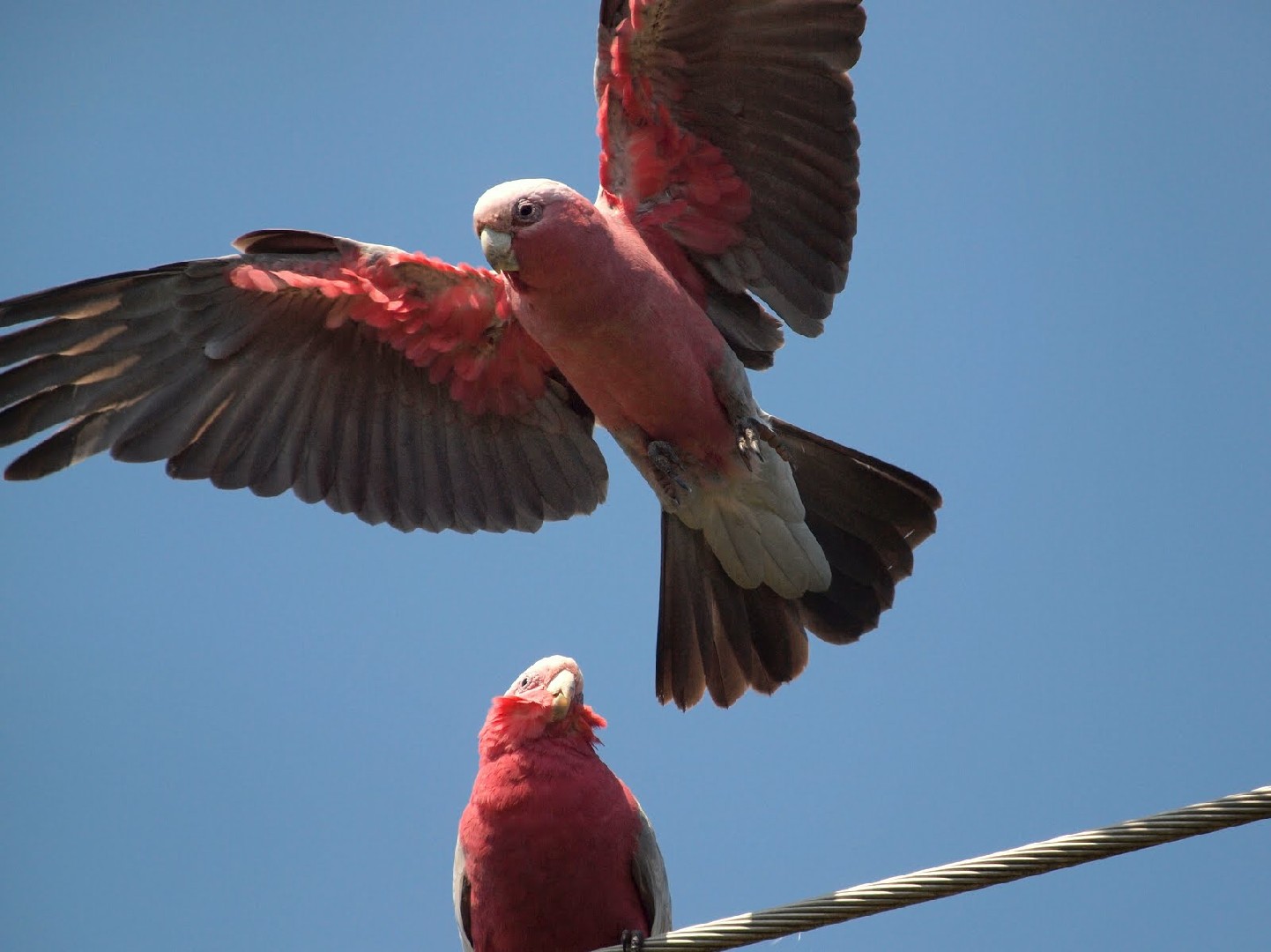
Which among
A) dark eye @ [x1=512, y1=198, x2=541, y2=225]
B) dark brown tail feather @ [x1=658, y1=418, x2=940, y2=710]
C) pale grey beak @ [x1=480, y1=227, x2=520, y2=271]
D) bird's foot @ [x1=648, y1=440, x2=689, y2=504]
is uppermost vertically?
dark eye @ [x1=512, y1=198, x2=541, y2=225]

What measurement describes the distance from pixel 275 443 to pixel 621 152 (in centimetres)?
217

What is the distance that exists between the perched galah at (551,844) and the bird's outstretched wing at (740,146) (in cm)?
202

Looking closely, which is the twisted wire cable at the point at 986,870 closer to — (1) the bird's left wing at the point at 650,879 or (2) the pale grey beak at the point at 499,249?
(1) the bird's left wing at the point at 650,879

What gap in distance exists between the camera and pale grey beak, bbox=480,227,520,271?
18.9ft

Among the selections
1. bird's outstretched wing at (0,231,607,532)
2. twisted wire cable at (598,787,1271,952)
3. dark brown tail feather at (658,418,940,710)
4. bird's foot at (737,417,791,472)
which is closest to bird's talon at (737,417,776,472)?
bird's foot at (737,417,791,472)

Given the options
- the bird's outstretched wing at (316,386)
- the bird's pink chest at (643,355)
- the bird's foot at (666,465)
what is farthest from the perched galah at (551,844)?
the bird's outstretched wing at (316,386)

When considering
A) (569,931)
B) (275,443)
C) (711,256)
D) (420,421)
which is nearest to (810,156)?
(711,256)

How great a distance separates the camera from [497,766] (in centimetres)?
580

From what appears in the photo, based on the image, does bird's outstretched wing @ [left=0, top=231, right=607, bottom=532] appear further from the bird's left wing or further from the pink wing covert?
the bird's left wing

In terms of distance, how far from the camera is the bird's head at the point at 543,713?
5.86 meters

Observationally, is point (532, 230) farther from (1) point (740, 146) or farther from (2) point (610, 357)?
(1) point (740, 146)

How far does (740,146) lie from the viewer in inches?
253

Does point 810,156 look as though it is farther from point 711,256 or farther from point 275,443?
point 275,443

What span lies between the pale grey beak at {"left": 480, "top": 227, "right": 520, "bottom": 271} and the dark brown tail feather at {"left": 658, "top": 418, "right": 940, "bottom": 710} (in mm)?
1618
